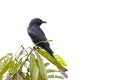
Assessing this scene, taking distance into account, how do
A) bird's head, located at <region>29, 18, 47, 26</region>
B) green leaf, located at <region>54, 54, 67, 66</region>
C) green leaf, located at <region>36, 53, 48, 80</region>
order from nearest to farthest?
green leaf, located at <region>36, 53, 48, 80</region>, green leaf, located at <region>54, 54, 67, 66</region>, bird's head, located at <region>29, 18, 47, 26</region>

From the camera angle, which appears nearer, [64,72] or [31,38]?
[64,72]

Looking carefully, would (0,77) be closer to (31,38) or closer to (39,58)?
(39,58)

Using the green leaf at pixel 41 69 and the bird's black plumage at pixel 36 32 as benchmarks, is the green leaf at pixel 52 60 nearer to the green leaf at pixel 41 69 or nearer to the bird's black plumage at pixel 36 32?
the green leaf at pixel 41 69

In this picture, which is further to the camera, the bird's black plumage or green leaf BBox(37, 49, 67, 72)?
the bird's black plumage

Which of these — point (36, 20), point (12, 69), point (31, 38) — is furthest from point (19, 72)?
point (36, 20)

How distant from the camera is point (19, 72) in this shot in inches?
146

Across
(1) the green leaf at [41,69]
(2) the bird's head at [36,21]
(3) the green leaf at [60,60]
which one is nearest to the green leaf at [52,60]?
(1) the green leaf at [41,69]

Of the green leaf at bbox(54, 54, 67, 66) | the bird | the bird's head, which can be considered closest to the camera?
the green leaf at bbox(54, 54, 67, 66)

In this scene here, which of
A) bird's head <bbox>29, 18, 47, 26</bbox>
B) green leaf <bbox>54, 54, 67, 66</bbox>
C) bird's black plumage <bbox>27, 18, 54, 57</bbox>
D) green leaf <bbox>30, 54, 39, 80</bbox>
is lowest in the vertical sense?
bird's black plumage <bbox>27, 18, 54, 57</bbox>

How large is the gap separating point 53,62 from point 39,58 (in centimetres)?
17

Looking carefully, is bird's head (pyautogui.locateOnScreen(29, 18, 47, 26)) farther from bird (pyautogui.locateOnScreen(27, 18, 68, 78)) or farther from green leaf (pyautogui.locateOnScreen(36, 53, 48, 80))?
green leaf (pyautogui.locateOnScreen(36, 53, 48, 80))

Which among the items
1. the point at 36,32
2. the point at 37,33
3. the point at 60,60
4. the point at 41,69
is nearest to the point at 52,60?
the point at 41,69

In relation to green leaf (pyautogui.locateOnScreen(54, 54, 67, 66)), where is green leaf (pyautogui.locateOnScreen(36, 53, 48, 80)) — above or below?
above

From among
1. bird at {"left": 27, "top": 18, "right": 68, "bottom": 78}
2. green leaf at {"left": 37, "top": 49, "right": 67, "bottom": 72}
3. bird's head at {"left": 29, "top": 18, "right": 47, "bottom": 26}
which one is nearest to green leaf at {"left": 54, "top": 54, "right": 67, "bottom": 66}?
green leaf at {"left": 37, "top": 49, "right": 67, "bottom": 72}
